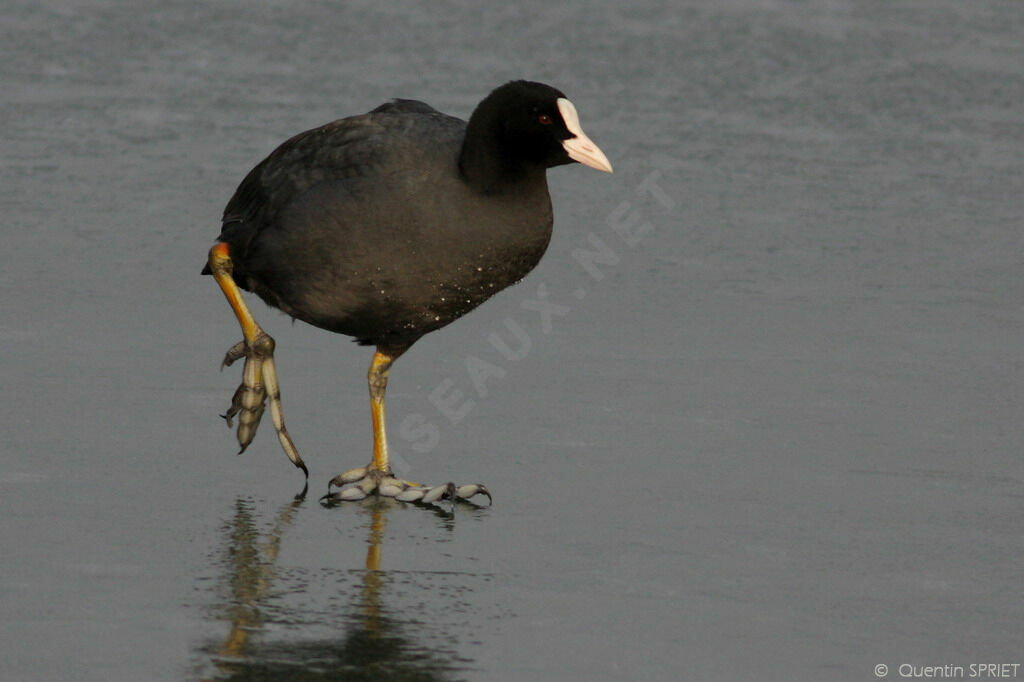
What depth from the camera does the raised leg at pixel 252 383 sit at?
17.3 ft

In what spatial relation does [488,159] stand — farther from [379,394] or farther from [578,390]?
[578,390]

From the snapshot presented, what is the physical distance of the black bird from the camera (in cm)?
502

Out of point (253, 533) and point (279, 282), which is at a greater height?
point (279, 282)

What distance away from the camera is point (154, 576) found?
13.6 ft

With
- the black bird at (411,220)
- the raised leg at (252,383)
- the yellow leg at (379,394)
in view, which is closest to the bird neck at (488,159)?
the black bird at (411,220)

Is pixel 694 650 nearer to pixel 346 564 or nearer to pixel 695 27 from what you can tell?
pixel 346 564

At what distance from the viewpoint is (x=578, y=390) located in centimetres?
610

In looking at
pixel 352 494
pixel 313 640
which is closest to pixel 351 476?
pixel 352 494

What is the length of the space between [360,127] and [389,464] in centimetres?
107

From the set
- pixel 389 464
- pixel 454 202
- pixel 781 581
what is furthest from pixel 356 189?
pixel 781 581

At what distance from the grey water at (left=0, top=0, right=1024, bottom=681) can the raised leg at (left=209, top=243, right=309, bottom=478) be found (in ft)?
0.37

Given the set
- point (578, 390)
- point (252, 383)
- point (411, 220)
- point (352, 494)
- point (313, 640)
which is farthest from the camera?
point (578, 390)

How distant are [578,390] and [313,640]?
2519 mm

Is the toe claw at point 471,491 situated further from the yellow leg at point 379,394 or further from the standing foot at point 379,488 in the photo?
the yellow leg at point 379,394
